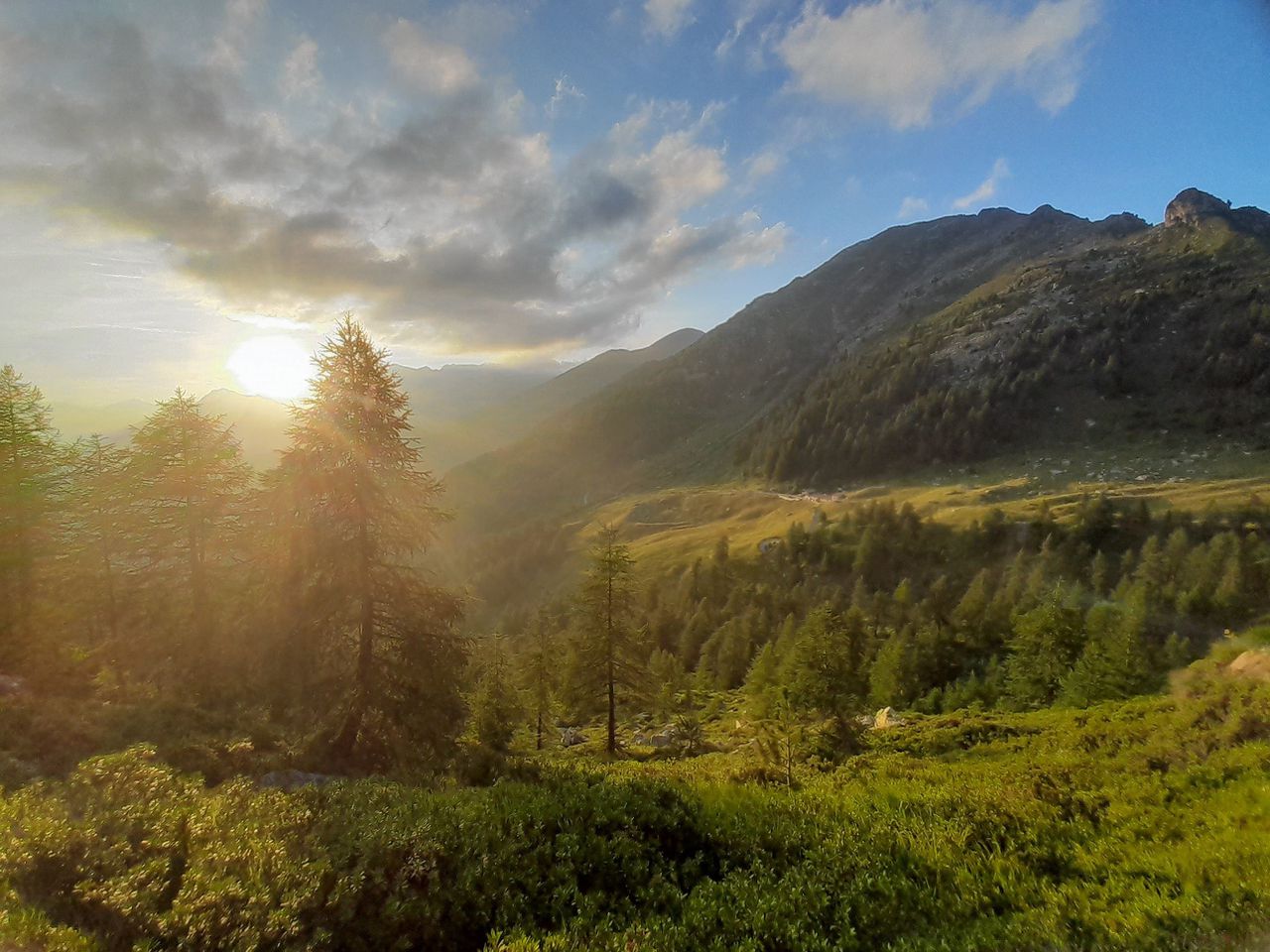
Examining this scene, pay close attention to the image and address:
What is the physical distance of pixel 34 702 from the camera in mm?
14352

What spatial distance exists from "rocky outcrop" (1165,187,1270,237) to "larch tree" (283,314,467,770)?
260251 millimetres

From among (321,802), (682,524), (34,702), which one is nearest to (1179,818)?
(321,802)

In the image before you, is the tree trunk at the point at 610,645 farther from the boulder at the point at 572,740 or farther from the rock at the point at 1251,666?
the rock at the point at 1251,666

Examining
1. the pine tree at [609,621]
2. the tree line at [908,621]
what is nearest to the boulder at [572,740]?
the tree line at [908,621]

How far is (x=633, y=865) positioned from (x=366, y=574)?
1137 cm

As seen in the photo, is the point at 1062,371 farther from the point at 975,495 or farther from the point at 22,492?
the point at 22,492

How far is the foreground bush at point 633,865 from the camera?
20.4 feet

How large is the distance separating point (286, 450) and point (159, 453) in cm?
1078

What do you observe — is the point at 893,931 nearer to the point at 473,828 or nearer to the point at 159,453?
the point at 473,828

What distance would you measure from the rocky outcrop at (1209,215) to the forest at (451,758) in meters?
223

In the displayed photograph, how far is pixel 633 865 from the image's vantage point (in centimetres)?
792

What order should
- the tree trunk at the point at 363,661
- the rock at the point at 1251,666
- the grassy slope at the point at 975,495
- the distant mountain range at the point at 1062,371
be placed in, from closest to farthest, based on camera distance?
the rock at the point at 1251,666
the tree trunk at the point at 363,661
the grassy slope at the point at 975,495
the distant mountain range at the point at 1062,371

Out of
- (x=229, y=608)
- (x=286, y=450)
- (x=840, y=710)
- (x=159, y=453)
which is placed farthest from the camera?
(x=840, y=710)

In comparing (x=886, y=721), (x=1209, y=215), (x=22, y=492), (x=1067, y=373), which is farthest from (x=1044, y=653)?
(x=1209, y=215)
